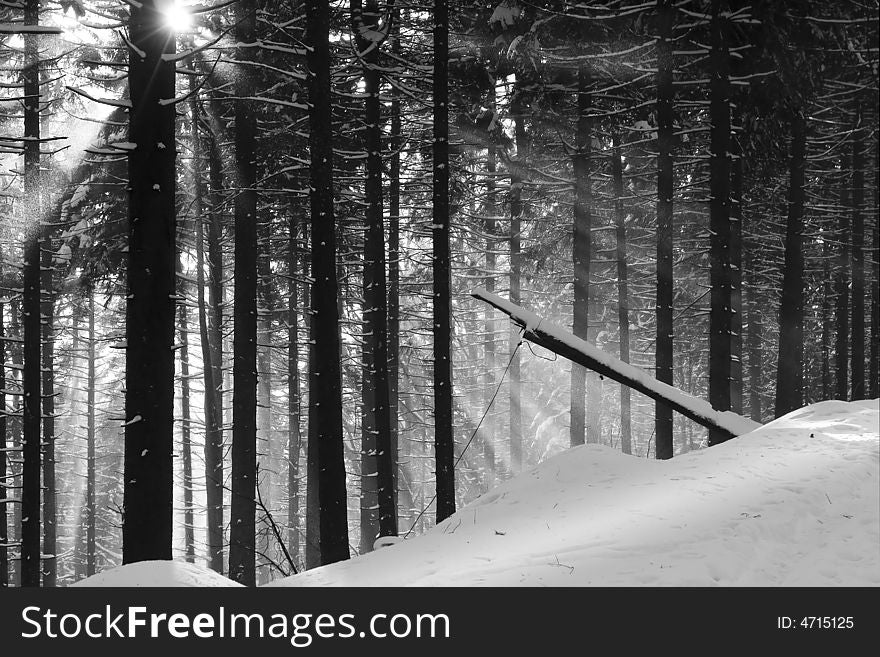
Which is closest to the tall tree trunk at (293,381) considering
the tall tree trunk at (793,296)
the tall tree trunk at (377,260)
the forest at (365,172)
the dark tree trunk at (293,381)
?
the dark tree trunk at (293,381)

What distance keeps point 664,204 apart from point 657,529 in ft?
29.3

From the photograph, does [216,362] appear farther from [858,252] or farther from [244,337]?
[858,252]

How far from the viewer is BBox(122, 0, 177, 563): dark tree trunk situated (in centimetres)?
629

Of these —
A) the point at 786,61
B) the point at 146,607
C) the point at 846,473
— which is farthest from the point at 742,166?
the point at 146,607

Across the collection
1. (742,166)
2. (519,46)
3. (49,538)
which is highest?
(519,46)

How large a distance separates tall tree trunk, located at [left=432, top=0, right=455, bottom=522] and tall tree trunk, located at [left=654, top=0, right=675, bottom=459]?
4.17 m

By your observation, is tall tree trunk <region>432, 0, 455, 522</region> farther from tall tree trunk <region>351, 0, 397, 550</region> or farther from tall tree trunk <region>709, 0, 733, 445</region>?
tall tree trunk <region>709, 0, 733, 445</region>

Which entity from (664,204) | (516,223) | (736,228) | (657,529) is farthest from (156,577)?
(516,223)

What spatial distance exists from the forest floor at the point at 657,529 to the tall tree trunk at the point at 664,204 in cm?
464

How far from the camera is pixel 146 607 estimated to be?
4.61m

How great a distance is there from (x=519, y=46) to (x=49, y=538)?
20.4m

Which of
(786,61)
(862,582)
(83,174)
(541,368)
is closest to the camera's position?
(862,582)

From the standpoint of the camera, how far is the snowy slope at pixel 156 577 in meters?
4.66

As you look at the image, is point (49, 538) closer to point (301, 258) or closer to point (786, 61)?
point (301, 258)
